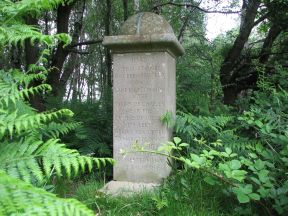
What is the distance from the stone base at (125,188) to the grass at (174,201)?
0.46 ft

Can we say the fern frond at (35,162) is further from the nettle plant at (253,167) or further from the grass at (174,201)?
the grass at (174,201)

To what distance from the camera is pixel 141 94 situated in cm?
454

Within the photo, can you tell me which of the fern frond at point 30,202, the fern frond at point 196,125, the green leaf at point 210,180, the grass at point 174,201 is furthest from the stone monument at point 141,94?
the fern frond at point 30,202

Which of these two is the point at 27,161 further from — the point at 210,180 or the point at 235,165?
the point at 210,180

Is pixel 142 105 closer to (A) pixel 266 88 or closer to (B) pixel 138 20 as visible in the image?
(B) pixel 138 20

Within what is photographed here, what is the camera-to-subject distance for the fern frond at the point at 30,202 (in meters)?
1.31

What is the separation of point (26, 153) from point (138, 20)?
10.2ft

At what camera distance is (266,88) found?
209 inches

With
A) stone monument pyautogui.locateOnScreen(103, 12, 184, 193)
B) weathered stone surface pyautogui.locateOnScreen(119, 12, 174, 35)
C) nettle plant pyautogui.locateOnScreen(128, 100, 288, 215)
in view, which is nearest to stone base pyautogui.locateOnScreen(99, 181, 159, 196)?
stone monument pyautogui.locateOnScreen(103, 12, 184, 193)

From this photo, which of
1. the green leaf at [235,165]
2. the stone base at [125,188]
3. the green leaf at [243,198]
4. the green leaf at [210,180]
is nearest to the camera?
the green leaf at [243,198]

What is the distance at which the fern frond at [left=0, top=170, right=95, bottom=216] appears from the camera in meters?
1.31

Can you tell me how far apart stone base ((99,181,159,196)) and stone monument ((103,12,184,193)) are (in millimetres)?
72

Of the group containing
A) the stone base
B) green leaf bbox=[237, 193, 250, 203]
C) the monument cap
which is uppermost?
the monument cap

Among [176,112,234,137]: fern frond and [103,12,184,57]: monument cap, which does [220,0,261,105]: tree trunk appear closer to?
[176,112,234,137]: fern frond
